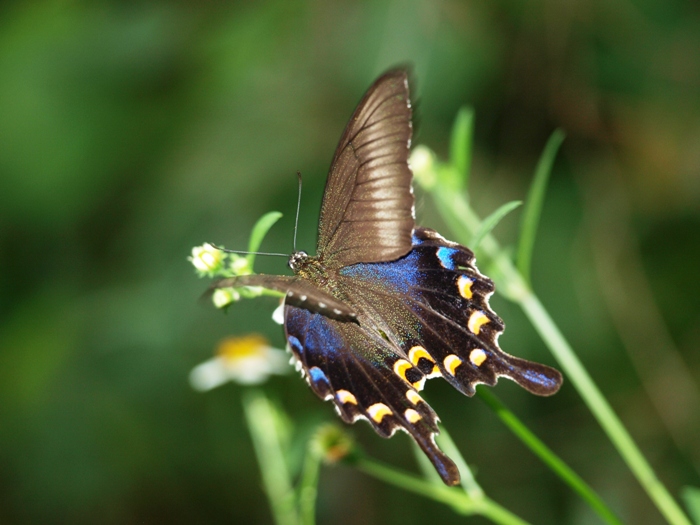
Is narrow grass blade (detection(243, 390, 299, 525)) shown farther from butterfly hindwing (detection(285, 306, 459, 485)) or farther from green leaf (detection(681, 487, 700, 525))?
green leaf (detection(681, 487, 700, 525))

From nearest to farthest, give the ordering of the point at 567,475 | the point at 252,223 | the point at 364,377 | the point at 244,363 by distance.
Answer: the point at 567,475 → the point at 364,377 → the point at 244,363 → the point at 252,223

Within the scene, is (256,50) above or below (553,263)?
above

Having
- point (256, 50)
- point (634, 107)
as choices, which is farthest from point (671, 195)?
point (256, 50)

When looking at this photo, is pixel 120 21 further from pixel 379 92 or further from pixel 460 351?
pixel 460 351

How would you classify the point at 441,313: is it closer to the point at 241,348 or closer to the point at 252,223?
the point at 241,348

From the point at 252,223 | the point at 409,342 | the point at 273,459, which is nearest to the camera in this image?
the point at 409,342

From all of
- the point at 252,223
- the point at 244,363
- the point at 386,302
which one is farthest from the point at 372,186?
the point at 252,223

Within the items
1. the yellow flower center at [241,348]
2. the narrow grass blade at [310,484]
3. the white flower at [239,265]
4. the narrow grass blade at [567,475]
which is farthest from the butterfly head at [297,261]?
the yellow flower center at [241,348]
